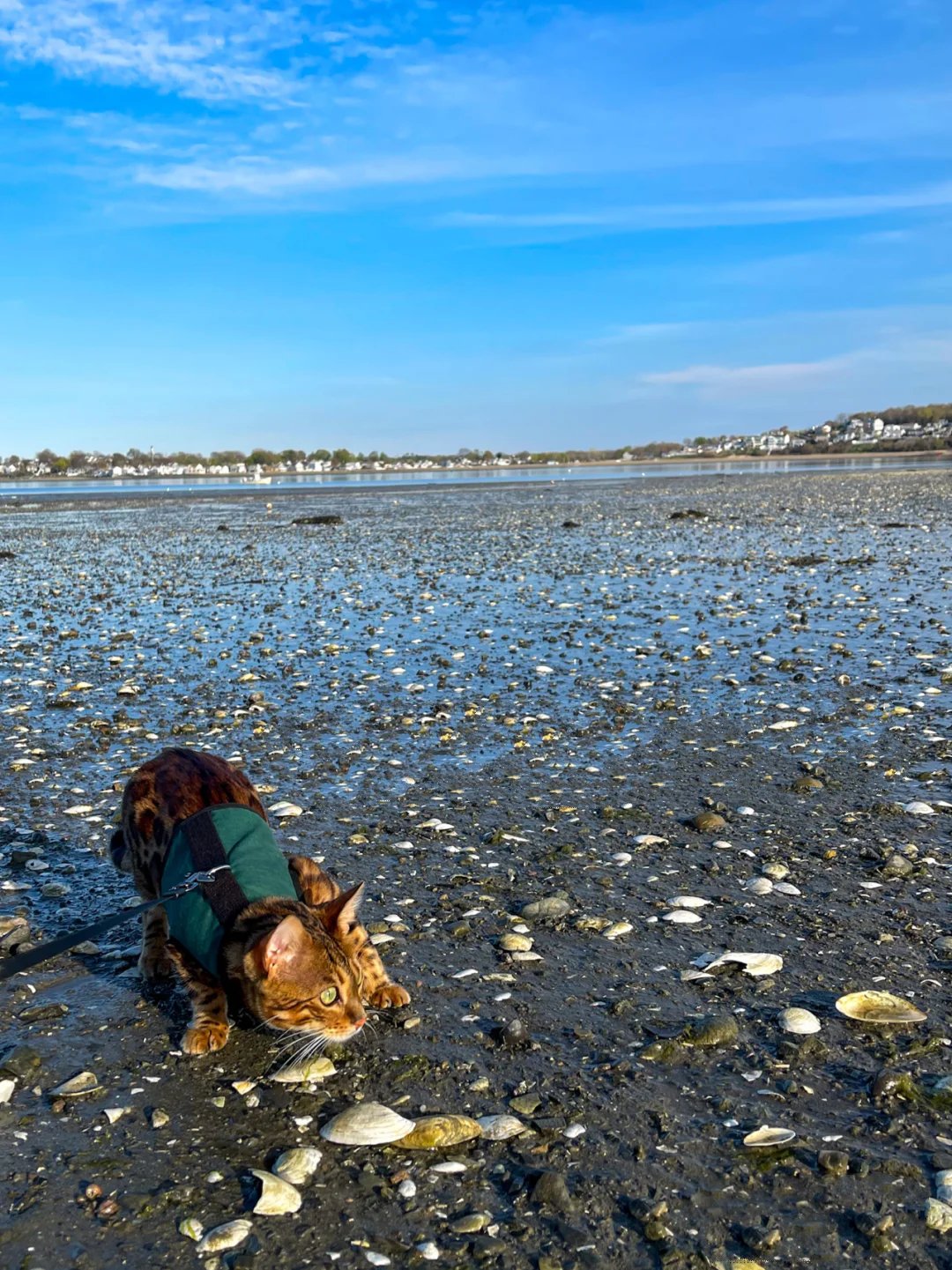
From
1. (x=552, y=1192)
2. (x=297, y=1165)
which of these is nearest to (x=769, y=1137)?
(x=552, y=1192)

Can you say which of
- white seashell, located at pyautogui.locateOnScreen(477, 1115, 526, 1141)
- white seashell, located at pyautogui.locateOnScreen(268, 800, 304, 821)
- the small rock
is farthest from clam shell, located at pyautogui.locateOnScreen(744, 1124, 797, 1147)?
white seashell, located at pyautogui.locateOnScreen(268, 800, 304, 821)

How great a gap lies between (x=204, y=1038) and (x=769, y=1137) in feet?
8.85

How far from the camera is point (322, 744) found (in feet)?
35.3

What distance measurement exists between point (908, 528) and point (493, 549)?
15500 millimetres

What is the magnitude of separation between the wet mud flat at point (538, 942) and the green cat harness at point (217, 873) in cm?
65

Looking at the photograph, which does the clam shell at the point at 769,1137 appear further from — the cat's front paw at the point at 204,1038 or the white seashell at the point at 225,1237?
the cat's front paw at the point at 204,1038

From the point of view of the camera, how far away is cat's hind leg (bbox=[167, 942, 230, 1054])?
4996 mm

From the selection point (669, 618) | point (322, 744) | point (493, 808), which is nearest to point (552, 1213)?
point (493, 808)

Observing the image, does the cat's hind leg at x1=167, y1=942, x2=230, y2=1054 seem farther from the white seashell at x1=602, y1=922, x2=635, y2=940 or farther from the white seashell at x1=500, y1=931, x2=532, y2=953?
the white seashell at x1=602, y1=922, x2=635, y2=940

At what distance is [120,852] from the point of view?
615cm

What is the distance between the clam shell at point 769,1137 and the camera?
4.12 metres

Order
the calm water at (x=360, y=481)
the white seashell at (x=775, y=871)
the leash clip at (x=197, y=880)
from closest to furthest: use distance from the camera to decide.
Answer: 1. the leash clip at (x=197, y=880)
2. the white seashell at (x=775, y=871)
3. the calm water at (x=360, y=481)

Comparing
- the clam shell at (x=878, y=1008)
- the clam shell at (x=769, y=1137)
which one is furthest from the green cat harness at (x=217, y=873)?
the clam shell at (x=878, y=1008)

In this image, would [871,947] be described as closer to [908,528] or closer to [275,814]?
[275,814]
